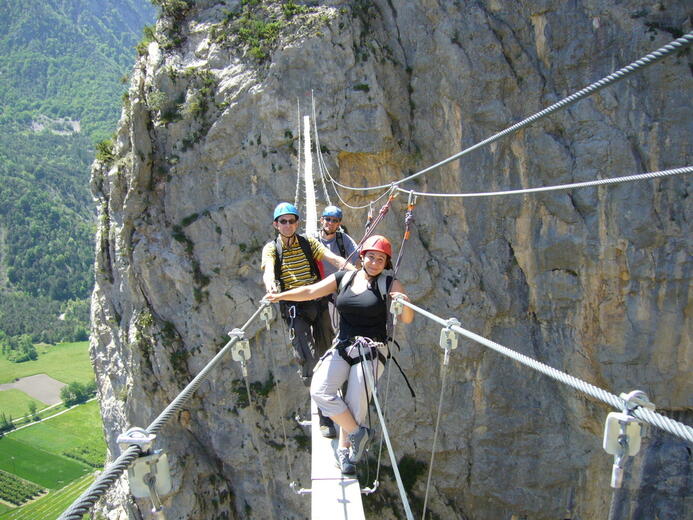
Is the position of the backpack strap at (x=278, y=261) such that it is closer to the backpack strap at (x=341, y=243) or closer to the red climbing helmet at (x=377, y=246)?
the backpack strap at (x=341, y=243)

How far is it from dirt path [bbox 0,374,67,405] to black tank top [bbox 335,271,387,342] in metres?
73.5

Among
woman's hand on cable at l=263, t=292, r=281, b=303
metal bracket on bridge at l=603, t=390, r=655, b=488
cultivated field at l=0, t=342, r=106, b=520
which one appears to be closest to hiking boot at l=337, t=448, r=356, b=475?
woman's hand on cable at l=263, t=292, r=281, b=303

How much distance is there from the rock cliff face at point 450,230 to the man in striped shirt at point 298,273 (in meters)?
6.81

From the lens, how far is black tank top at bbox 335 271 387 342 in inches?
160

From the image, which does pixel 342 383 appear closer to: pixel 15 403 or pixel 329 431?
pixel 329 431

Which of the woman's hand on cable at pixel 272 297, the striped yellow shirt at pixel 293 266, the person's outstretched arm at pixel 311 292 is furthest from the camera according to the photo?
the striped yellow shirt at pixel 293 266

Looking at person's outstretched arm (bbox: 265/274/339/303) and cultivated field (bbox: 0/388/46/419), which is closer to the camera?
person's outstretched arm (bbox: 265/274/339/303)

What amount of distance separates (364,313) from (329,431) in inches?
41.3

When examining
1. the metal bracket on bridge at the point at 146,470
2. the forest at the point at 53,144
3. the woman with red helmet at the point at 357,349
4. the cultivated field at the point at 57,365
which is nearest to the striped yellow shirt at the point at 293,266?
the woman with red helmet at the point at 357,349

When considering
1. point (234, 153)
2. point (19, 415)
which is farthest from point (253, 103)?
point (19, 415)

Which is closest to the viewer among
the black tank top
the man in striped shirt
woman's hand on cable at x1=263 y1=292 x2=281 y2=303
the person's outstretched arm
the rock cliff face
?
the black tank top

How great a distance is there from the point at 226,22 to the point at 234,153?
11.1 ft

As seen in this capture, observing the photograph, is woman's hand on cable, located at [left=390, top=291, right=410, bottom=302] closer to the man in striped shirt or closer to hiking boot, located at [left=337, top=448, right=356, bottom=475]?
the man in striped shirt

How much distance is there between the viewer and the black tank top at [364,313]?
4066mm
